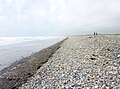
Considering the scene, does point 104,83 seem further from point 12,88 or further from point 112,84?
point 12,88

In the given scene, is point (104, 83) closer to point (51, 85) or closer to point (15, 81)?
point (51, 85)

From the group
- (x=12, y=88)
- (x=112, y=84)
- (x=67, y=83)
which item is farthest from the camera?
(x=12, y=88)

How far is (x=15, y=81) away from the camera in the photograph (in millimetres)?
16844

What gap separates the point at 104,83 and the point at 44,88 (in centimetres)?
378

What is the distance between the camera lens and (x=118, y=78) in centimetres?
977

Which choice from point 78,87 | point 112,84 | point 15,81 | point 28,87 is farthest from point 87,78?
point 15,81

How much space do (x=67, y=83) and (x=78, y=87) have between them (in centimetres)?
126

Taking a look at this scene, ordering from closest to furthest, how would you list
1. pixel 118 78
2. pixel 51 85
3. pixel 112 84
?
pixel 112 84 < pixel 118 78 < pixel 51 85

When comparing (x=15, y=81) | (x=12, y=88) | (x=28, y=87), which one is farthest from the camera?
(x=15, y=81)

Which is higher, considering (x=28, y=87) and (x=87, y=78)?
(x=87, y=78)

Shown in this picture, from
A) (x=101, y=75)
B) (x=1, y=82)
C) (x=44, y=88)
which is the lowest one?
(x=1, y=82)

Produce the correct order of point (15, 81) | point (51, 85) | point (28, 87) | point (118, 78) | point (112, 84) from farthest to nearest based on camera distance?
point (15, 81) < point (28, 87) < point (51, 85) < point (118, 78) < point (112, 84)

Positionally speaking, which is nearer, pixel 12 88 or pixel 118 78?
pixel 118 78

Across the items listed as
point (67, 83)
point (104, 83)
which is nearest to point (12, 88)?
point (67, 83)
